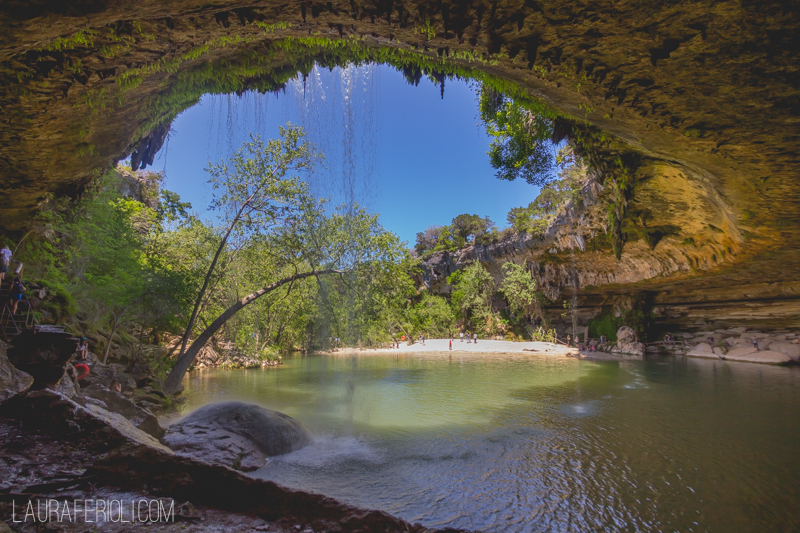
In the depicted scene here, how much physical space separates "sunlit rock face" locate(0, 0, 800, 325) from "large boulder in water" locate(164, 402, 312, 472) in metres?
4.94

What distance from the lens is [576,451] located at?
5.92 metres

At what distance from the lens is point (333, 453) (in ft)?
19.6

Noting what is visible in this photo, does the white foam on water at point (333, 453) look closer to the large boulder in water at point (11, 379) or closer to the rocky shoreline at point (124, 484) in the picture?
the rocky shoreline at point (124, 484)

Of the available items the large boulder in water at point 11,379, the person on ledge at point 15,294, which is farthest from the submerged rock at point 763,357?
the person on ledge at point 15,294

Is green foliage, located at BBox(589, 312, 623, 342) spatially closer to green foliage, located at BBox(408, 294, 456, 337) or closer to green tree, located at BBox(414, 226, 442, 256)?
green foliage, located at BBox(408, 294, 456, 337)

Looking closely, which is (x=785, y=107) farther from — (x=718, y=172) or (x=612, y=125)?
(x=718, y=172)

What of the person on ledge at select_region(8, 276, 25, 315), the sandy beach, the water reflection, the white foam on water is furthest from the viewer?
the sandy beach

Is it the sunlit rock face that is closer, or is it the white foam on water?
the sunlit rock face

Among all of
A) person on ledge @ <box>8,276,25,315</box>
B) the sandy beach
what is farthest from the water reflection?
the sandy beach

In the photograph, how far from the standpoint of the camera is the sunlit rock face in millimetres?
2998

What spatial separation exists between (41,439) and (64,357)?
1.56 meters

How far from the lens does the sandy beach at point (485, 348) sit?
2408cm

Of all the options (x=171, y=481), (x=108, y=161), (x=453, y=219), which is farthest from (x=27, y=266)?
(x=453, y=219)

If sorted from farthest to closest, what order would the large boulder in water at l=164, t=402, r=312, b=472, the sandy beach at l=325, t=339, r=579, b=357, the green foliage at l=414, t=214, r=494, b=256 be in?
the green foliage at l=414, t=214, r=494, b=256 < the sandy beach at l=325, t=339, r=579, b=357 < the large boulder in water at l=164, t=402, r=312, b=472
